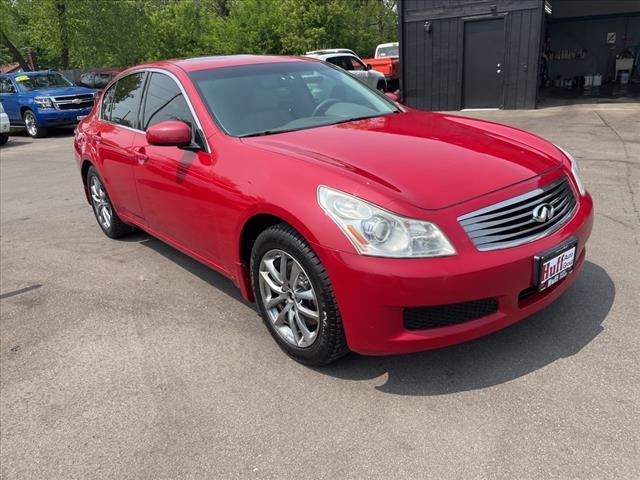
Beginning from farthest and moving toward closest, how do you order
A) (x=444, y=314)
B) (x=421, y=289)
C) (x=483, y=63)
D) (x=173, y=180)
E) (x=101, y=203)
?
(x=483, y=63) < (x=101, y=203) < (x=173, y=180) < (x=444, y=314) < (x=421, y=289)

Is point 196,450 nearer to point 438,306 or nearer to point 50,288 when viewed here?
point 438,306

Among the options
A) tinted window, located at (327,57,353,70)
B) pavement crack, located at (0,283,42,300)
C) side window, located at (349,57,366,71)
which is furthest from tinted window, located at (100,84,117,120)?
side window, located at (349,57,366,71)

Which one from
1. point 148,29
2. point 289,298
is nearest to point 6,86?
point 148,29

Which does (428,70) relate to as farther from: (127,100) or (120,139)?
(120,139)

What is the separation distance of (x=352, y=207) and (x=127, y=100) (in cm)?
304

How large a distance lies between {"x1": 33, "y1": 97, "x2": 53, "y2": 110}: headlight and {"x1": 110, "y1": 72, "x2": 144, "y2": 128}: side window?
12.3m

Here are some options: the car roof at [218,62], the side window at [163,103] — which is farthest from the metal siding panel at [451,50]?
the side window at [163,103]

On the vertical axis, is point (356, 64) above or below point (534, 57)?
below

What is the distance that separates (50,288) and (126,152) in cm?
131

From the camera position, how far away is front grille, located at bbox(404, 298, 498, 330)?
2553 millimetres

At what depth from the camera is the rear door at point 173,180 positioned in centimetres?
347

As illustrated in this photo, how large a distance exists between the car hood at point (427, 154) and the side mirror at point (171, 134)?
477 millimetres

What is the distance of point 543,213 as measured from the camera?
277cm

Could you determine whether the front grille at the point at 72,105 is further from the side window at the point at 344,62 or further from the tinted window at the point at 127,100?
the tinted window at the point at 127,100
